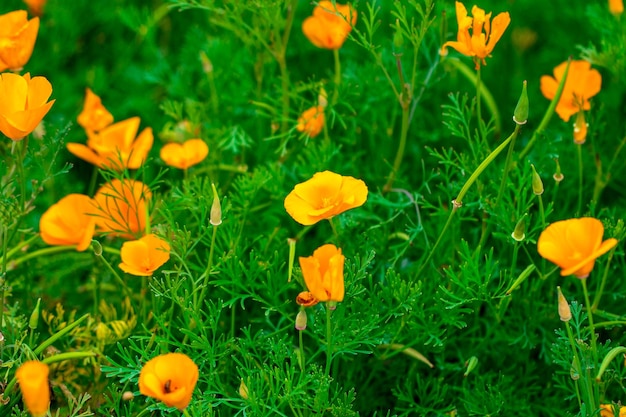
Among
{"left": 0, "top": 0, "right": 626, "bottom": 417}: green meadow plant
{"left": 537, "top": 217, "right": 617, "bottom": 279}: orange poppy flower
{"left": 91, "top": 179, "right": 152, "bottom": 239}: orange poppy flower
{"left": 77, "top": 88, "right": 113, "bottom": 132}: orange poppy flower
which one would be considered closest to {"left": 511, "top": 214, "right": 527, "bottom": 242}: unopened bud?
{"left": 0, "top": 0, "right": 626, "bottom": 417}: green meadow plant

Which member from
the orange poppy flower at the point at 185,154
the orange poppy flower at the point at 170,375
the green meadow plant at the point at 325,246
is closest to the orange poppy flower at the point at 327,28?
the green meadow plant at the point at 325,246

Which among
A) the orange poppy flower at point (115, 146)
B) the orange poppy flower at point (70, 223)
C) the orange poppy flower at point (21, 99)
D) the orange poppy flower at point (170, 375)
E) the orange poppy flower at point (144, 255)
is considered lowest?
the orange poppy flower at point (70, 223)

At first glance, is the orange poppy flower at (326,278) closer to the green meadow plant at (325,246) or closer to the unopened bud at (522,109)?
the green meadow plant at (325,246)

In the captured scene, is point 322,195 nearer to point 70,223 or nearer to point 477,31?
point 477,31

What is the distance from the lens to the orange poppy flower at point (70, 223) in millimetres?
1268

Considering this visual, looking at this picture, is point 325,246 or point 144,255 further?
point 144,255

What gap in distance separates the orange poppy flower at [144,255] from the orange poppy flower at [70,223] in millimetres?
104

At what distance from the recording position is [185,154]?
4.57 ft

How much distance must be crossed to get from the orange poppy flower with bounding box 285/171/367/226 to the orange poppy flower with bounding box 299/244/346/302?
0.29 feet

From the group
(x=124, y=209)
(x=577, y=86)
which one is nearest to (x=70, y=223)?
(x=124, y=209)

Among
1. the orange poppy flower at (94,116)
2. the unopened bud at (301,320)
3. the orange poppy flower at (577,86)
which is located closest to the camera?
the unopened bud at (301,320)

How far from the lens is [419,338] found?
1.22 metres

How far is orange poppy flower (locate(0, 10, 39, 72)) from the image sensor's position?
1.27 m

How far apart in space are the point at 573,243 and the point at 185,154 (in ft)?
2.26
